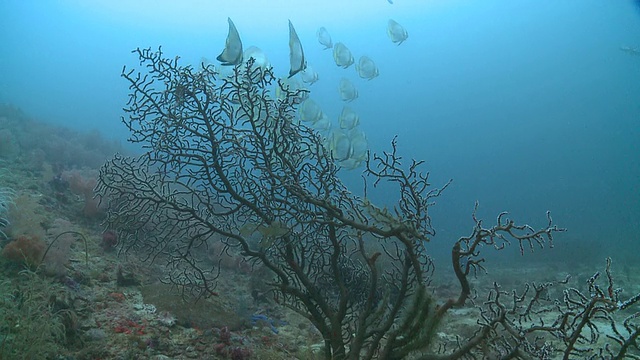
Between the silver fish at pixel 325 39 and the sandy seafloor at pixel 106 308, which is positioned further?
the silver fish at pixel 325 39

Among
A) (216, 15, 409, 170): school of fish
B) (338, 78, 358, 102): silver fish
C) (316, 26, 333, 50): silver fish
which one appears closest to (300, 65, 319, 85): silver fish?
(216, 15, 409, 170): school of fish

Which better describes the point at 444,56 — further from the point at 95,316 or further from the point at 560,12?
the point at 95,316

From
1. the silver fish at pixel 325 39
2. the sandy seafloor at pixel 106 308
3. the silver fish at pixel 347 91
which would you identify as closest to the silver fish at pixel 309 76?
the silver fish at pixel 347 91

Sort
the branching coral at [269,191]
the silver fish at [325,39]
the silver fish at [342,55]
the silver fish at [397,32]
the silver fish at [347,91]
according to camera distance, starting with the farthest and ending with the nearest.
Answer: the silver fish at [325,39] < the silver fish at [397,32] < the silver fish at [347,91] < the silver fish at [342,55] < the branching coral at [269,191]

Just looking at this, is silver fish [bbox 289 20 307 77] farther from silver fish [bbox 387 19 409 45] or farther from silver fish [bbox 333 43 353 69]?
silver fish [bbox 387 19 409 45]

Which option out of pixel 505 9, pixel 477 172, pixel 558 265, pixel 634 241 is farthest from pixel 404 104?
pixel 558 265

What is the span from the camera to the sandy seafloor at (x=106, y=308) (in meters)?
4.18

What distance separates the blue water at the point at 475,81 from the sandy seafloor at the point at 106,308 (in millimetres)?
55437

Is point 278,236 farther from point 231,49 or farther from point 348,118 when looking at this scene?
point 348,118

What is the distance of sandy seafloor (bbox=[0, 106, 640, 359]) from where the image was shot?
418 centimetres

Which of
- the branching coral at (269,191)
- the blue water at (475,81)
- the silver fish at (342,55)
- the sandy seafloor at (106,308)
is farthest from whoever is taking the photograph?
the blue water at (475,81)

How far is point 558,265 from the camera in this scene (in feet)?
63.5

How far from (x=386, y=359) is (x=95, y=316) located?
416 cm

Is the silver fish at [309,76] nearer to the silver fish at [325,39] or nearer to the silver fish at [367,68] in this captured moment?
the silver fish at [367,68]
